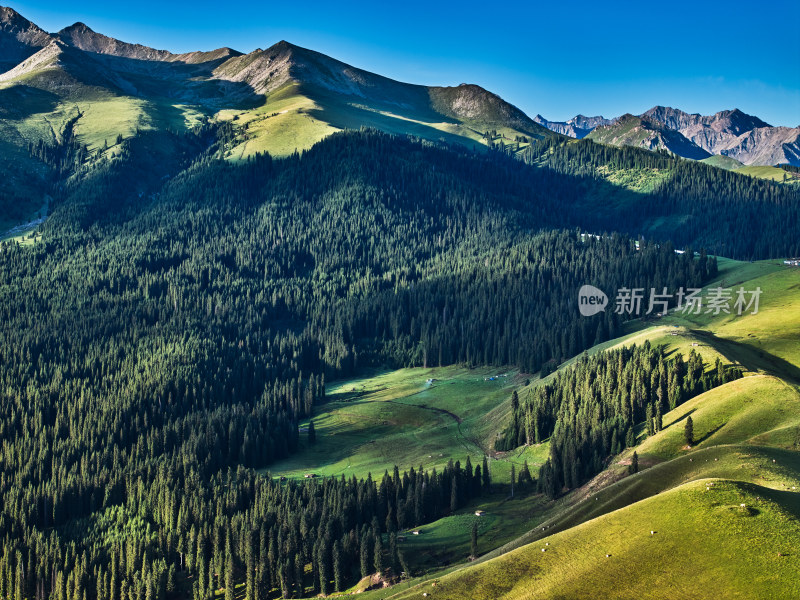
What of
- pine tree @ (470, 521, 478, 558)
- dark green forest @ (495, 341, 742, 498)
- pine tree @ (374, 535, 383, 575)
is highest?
dark green forest @ (495, 341, 742, 498)

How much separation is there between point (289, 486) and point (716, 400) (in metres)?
87.5

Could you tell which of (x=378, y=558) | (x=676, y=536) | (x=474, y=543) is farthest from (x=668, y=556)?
(x=378, y=558)

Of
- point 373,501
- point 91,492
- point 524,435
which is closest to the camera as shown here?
point 373,501

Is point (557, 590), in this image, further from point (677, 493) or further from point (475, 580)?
point (677, 493)

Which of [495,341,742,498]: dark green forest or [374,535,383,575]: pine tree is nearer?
[374,535,383,575]: pine tree

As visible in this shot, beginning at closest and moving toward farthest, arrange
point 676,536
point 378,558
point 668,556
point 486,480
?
point 668,556
point 676,536
point 378,558
point 486,480

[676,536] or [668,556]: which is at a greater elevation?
[676,536]

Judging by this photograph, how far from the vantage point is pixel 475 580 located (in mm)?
80188

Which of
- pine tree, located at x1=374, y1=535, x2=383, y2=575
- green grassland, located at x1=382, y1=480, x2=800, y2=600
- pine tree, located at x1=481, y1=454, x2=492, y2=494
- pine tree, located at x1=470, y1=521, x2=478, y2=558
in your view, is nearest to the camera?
green grassland, located at x1=382, y1=480, x2=800, y2=600

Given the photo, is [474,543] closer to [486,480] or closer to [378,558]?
[378,558]

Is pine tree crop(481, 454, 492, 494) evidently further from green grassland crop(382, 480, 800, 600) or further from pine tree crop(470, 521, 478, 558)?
green grassland crop(382, 480, 800, 600)

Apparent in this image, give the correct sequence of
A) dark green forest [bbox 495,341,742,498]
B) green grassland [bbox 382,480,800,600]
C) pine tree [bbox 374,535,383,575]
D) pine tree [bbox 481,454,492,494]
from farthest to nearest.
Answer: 1. pine tree [bbox 481,454,492,494]
2. dark green forest [bbox 495,341,742,498]
3. pine tree [bbox 374,535,383,575]
4. green grassland [bbox 382,480,800,600]

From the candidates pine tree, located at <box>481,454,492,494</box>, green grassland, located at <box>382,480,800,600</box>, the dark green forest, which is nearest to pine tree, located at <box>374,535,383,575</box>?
the dark green forest

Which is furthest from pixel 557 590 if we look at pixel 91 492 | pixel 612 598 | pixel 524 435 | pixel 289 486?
pixel 91 492
